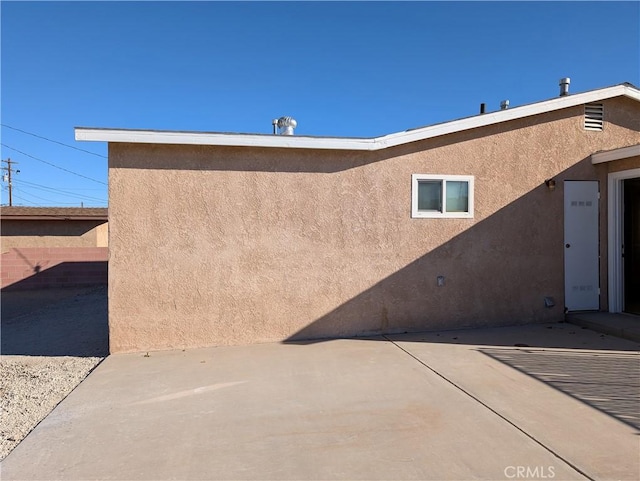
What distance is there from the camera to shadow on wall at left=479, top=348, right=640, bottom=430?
3.90 metres

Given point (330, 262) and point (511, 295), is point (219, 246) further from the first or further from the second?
point (511, 295)

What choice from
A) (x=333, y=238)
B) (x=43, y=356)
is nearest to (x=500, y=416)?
(x=333, y=238)

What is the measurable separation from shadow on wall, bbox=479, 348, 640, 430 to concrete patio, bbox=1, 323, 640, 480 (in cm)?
2

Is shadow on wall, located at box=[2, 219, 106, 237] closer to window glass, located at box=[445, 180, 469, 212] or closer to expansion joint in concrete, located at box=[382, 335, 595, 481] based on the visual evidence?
window glass, located at box=[445, 180, 469, 212]

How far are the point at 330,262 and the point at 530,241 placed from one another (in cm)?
378

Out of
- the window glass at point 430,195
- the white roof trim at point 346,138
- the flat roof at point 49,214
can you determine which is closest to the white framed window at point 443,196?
the window glass at point 430,195

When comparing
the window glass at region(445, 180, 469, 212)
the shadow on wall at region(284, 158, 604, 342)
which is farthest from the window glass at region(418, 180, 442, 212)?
the shadow on wall at region(284, 158, 604, 342)

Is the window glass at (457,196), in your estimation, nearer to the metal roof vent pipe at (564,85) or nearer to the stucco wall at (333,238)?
the stucco wall at (333,238)

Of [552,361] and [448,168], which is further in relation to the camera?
[448,168]

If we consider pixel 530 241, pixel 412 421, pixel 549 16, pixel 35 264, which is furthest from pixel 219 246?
pixel 35 264

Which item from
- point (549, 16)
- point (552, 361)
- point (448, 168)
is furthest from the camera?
point (549, 16)

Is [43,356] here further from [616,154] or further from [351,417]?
[616,154]

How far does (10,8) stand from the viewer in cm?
935

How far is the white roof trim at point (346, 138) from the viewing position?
590 centimetres
